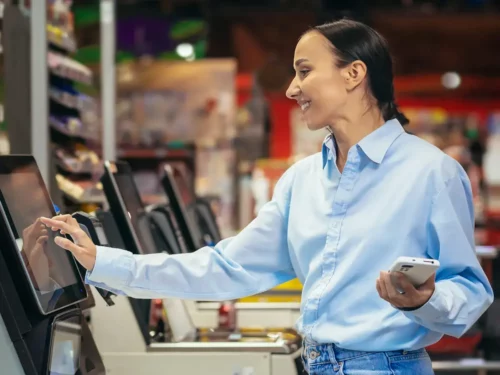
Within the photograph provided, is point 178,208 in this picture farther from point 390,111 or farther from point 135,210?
point 390,111

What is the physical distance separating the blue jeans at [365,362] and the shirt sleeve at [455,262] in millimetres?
109

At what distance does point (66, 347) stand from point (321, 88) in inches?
35.0

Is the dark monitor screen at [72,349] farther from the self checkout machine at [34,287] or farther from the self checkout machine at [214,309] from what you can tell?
the self checkout machine at [214,309]

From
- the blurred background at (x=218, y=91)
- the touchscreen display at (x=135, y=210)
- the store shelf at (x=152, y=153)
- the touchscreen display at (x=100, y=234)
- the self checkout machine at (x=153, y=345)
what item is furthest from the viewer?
the store shelf at (x=152, y=153)

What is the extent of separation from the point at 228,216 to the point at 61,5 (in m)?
5.24

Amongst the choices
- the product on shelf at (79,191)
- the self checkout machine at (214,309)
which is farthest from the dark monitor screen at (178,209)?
the product on shelf at (79,191)

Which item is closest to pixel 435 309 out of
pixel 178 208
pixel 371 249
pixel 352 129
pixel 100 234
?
pixel 371 249

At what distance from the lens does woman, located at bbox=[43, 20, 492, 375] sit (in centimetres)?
213

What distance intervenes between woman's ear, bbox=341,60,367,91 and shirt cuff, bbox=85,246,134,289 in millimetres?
667

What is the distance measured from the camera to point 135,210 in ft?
11.2

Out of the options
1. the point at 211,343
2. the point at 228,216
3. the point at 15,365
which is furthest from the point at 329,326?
the point at 228,216

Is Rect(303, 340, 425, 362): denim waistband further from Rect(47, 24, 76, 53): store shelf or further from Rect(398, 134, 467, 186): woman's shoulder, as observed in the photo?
Rect(47, 24, 76, 53): store shelf

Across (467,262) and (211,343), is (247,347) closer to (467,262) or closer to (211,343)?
(211,343)

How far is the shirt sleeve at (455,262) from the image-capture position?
6.77ft
